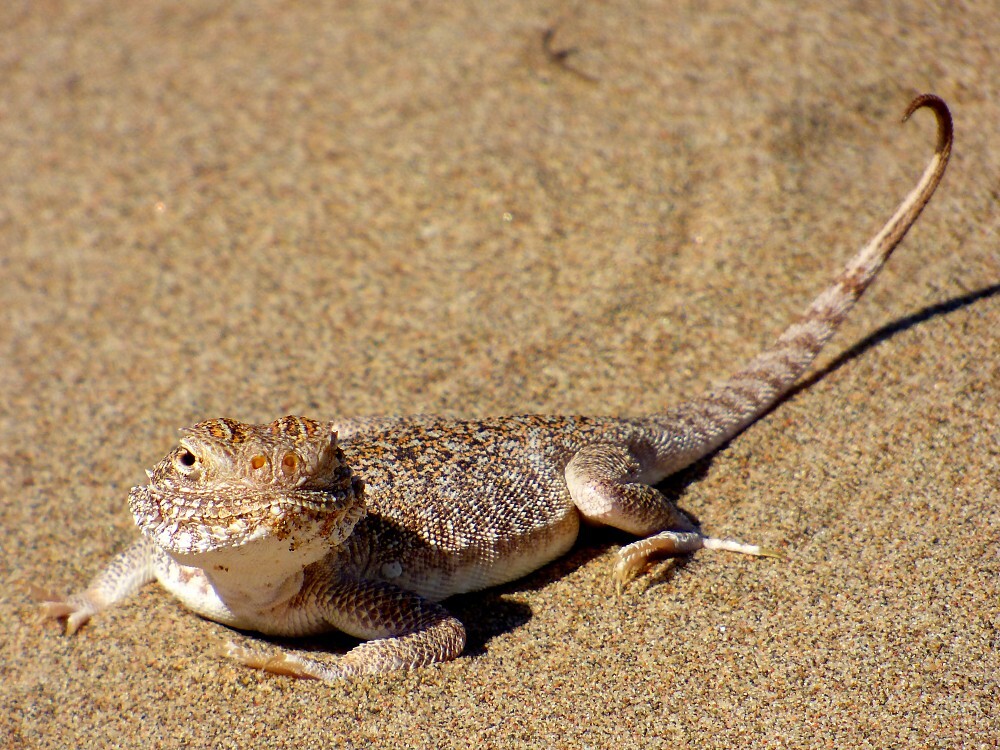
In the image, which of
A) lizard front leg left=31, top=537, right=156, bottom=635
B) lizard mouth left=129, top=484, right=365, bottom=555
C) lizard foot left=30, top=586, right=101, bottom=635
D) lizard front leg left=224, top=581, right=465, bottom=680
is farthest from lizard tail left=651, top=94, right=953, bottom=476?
lizard foot left=30, top=586, right=101, bottom=635

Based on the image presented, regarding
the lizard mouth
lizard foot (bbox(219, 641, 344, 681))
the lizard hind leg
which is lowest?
lizard foot (bbox(219, 641, 344, 681))

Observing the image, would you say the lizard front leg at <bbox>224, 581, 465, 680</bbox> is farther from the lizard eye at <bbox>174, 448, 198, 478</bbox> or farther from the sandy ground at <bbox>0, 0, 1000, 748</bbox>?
the lizard eye at <bbox>174, 448, 198, 478</bbox>

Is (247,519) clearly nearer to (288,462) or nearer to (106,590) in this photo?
(288,462)

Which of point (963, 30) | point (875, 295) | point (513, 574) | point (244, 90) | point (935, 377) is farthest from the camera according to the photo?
point (244, 90)

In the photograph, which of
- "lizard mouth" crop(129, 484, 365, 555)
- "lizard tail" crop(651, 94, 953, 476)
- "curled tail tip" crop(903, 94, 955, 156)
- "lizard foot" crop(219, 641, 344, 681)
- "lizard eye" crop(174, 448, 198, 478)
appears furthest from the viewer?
"lizard tail" crop(651, 94, 953, 476)

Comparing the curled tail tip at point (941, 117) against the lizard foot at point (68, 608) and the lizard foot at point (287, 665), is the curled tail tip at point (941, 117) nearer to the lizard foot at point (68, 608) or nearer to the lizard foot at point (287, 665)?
the lizard foot at point (287, 665)

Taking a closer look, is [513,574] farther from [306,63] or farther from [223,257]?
[306,63]

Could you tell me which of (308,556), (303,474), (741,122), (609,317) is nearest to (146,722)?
(308,556)

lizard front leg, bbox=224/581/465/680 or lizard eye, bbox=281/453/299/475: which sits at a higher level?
lizard eye, bbox=281/453/299/475
